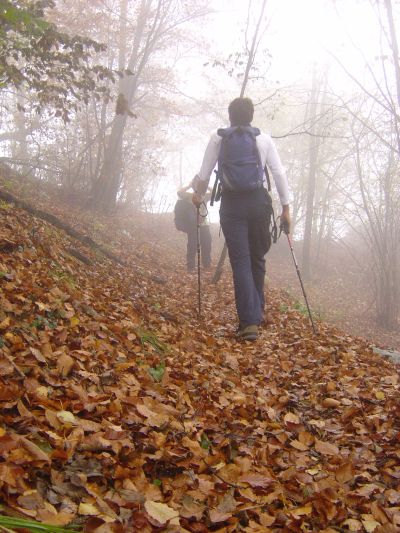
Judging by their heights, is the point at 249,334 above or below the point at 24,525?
above

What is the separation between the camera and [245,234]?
4961 millimetres

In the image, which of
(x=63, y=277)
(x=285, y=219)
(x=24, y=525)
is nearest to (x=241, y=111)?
(x=285, y=219)

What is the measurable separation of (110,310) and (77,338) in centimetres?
111

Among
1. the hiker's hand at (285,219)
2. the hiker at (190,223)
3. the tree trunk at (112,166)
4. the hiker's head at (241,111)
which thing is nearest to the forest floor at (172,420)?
the hiker's hand at (285,219)

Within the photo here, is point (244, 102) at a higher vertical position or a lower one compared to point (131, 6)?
lower

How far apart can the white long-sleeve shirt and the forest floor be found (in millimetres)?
1686

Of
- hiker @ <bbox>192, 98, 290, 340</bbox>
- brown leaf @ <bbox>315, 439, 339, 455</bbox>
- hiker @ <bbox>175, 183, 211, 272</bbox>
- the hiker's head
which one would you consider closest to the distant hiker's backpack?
hiker @ <bbox>175, 183, 211, 272</bbox>

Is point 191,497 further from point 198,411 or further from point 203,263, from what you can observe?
point 203,263

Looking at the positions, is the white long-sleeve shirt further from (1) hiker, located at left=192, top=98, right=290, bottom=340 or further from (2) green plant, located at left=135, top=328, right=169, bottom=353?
(2) green plant, located at left=135, top=328, right=169, bottom=353

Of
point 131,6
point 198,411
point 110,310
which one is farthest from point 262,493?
point 131,6

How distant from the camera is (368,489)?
2205 mm

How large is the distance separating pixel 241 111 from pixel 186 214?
15.4 ft

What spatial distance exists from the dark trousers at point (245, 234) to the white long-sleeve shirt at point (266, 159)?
0.22 meters

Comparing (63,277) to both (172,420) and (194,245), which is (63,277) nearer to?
(172,420)
